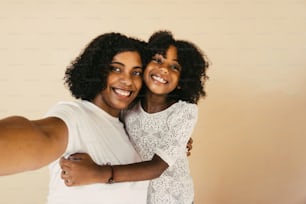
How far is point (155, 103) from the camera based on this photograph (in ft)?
2.52

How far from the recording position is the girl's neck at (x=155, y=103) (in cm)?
76

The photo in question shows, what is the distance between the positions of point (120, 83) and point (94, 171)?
17 cm

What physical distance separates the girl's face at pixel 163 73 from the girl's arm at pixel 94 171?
17 cm

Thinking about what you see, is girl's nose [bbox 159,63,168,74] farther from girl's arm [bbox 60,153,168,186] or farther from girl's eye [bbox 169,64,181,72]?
girl's arm [bbox 60,153,168,186]

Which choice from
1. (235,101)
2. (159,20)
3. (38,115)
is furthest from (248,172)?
(38,115)

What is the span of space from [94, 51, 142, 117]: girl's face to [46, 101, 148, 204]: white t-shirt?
20 millimetres

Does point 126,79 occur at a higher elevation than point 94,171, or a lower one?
higher

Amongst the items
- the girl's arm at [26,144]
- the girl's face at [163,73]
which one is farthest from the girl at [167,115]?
the girl's arm at [26,144]

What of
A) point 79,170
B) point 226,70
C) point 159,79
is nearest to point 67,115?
point 79,170

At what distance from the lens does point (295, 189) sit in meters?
1.00

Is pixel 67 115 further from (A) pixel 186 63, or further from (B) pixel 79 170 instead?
(A) pixel 186 63

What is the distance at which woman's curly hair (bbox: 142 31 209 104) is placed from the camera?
733mm

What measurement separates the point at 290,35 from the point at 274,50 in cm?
6

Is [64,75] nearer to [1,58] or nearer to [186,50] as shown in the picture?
[1,58]
